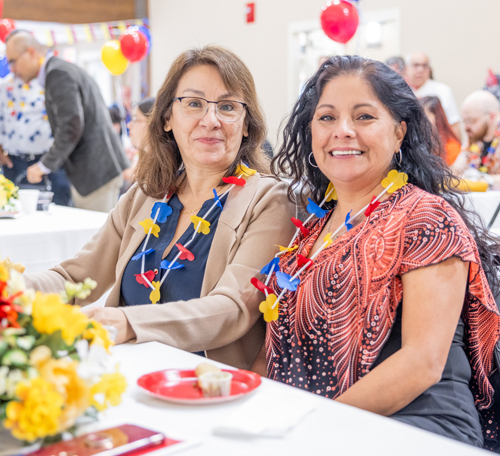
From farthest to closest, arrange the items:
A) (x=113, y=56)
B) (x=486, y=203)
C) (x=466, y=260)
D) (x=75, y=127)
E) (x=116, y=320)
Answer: (x=113, y=56), (x=75, y=127), (x=486, y=203), (x=116, y=320), (x=466, y=260)

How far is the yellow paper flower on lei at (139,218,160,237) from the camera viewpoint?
1914 mm

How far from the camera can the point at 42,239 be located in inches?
103

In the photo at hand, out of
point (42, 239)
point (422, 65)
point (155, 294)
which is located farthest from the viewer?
point (422, 65)

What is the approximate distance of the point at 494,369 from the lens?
1.47 m

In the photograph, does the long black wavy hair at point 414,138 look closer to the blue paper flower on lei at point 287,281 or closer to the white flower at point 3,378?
the blue paper flower on lei at point 287,281

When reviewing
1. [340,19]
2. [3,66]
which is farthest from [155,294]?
[3,66]

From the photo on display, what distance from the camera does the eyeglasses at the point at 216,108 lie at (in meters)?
1.91

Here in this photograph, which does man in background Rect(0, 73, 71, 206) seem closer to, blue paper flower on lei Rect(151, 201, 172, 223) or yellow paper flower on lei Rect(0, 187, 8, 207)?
yellow paper flower on lei Rect(0, 187, 8, 207)

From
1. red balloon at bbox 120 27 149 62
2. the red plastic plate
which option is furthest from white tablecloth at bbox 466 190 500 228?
red balloon at bbox 120 27 149 62

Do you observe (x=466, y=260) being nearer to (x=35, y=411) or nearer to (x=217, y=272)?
(x=217, y=272)

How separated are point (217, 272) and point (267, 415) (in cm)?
81

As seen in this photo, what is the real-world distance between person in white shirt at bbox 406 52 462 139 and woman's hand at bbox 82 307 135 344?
5027 millimetres

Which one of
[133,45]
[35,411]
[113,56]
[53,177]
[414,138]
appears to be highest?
[133,45]

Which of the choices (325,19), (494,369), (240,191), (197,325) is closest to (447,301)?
(494,369)
